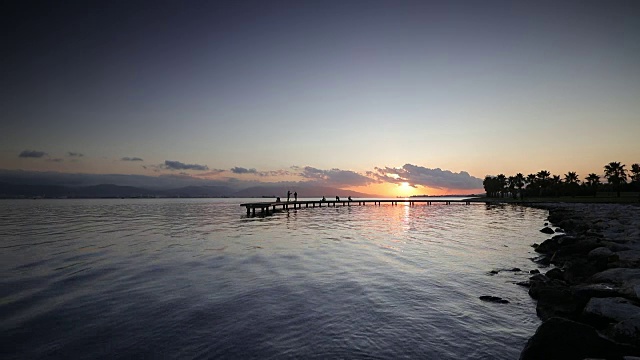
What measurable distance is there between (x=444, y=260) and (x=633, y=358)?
38.9 feet

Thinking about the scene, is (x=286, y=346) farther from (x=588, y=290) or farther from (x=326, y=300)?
(x=588, y=290)

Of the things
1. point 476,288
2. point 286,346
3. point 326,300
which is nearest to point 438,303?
point 476,288

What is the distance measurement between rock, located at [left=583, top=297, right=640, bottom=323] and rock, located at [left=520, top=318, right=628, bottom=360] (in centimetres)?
190

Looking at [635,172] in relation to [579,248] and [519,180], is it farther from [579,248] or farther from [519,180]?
[579,248]

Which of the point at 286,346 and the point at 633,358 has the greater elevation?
the point at 633,358

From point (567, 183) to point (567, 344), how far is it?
13227 centimetres

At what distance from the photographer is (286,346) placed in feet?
24.2

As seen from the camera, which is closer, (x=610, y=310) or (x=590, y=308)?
(x=610, y=310)

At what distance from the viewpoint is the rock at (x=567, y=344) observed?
19.4ft

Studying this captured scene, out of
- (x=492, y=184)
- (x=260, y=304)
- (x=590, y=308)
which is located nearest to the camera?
(x=590, y=308)

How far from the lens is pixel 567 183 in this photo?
11019 centimetres

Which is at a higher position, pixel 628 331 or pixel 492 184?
pixel 492 184

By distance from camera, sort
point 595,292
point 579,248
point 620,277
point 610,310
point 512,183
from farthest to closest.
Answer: point 512,183
point 579,248
point 620,277
point 595,292
point 610,310

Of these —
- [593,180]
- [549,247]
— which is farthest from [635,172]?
[549,247]
